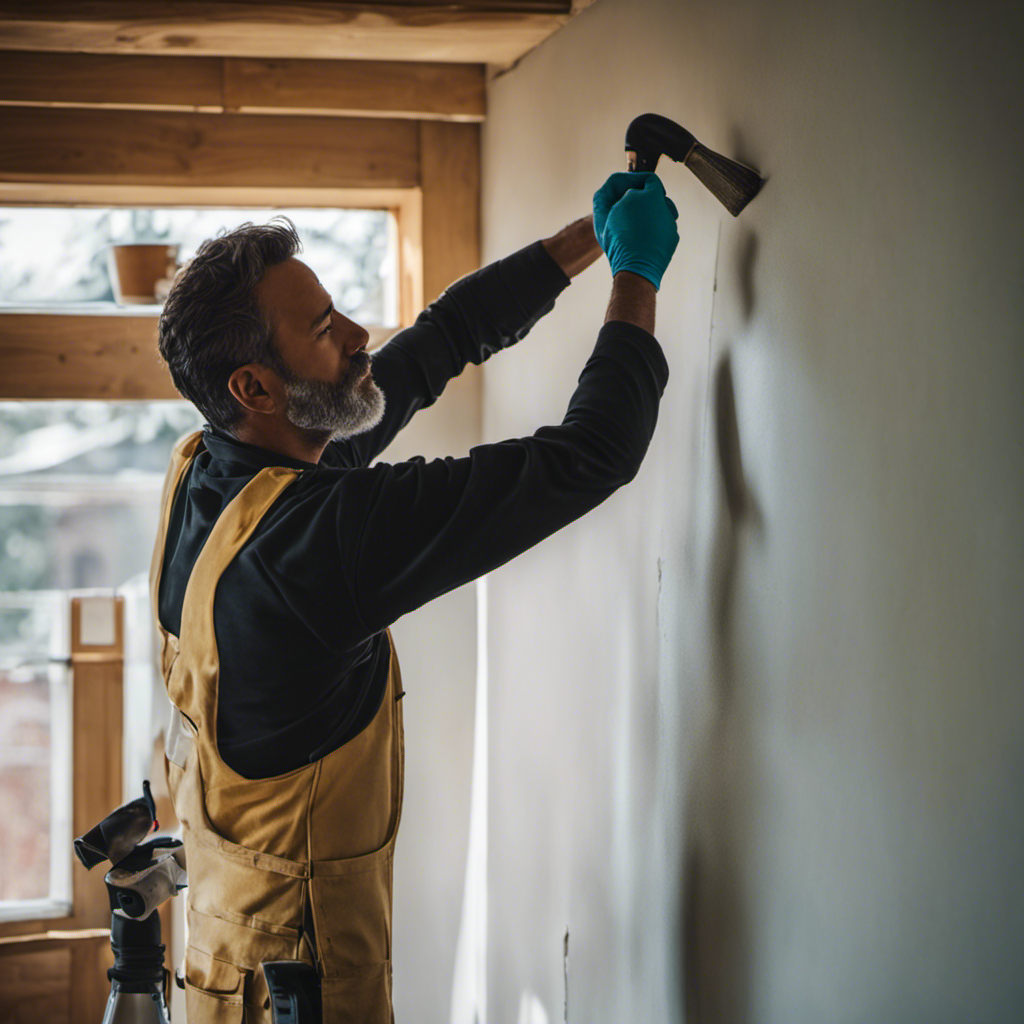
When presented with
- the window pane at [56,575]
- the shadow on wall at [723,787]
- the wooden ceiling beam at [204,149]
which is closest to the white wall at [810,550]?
the shadow on wall at [723,787]

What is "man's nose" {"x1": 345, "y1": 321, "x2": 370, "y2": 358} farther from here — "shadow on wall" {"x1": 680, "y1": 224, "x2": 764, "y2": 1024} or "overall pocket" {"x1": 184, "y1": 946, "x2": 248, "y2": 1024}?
"overall pocket" {"x1": 184, "y1": 946, "x2": 248, "y2": 1024}

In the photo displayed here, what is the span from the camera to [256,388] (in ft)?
4.87

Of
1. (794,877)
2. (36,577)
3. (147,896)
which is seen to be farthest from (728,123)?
(36,577)

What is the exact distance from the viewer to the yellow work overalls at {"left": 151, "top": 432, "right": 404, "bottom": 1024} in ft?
4.79

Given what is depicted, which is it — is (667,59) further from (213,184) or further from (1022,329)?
(213,184)

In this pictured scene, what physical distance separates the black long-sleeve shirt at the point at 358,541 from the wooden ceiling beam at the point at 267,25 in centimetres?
97

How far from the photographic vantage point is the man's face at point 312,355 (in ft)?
4.87

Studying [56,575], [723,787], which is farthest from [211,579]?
[56,575]

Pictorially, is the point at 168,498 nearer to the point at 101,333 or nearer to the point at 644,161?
the point at 644,161

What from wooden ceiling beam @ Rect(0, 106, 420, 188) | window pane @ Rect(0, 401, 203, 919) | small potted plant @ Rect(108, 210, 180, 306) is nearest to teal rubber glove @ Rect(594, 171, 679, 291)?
wooden ceiling beam @ Rect(0, 106, 420, 188)

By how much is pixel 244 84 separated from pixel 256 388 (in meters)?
1.30

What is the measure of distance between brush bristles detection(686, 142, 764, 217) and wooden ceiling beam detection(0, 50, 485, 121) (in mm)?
1375

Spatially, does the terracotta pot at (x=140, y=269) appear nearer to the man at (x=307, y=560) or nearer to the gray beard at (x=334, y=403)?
the man at (x=307, y=560)

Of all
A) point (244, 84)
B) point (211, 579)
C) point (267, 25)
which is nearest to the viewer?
point (211, 579)
